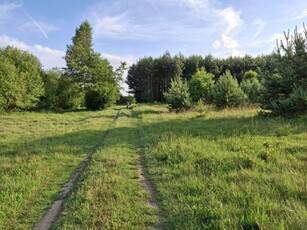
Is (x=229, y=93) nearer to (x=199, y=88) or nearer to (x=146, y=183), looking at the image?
(x=199, y=88)

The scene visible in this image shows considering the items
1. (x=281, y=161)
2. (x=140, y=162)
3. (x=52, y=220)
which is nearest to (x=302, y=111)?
(x=281, y=161)

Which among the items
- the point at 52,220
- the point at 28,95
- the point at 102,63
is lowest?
the point at 52,220

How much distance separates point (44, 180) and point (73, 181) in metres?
0.81

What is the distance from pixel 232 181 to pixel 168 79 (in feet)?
223

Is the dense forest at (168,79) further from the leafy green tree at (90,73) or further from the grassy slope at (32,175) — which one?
the grassy slope at (32,175)

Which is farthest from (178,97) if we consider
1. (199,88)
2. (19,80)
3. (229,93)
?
(19,80)

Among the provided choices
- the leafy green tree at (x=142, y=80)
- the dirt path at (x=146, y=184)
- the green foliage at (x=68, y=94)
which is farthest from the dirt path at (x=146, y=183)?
the leafy green tree at (x=142, y=80)

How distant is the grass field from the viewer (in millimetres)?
5066

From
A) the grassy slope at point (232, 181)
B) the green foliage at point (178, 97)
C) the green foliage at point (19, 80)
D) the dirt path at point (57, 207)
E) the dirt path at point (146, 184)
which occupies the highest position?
the green foliage at point (19, 80)

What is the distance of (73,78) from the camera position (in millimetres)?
46844

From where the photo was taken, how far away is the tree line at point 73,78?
1671 inches

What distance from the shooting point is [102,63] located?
47844 mm

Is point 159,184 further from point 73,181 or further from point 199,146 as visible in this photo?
point 199,146

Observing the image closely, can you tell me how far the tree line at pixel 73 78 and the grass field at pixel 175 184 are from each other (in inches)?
1310
